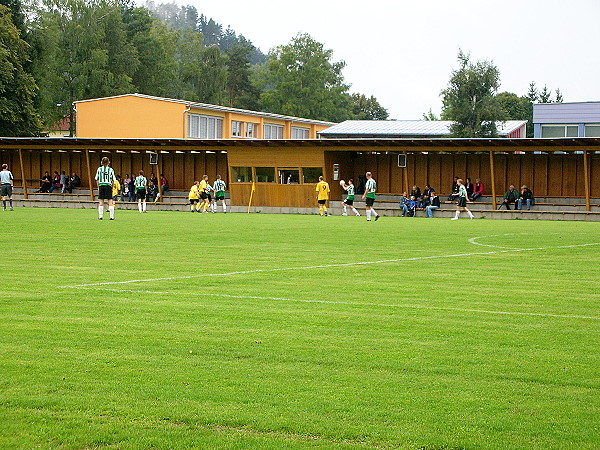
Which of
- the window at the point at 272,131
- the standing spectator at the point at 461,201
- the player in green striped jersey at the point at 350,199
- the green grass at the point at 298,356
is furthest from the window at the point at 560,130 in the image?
the green grass at the point at 298,356

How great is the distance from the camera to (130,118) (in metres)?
63.4

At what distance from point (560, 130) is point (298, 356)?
58.3m

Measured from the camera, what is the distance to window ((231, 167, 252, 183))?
45.6 meters

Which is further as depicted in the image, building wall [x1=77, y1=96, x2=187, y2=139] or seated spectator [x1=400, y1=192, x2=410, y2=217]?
building wall [x1=77, y1=96, x2=187, y2=139]

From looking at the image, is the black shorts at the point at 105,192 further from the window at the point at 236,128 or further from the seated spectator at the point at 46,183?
the window at the point at 236,128

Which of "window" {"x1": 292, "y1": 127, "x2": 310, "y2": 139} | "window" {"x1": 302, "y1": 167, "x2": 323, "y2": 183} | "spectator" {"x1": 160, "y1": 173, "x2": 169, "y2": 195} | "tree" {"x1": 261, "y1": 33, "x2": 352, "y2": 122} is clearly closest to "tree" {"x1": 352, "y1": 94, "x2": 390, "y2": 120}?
"tree" {"x1": 261, "y1": 33, "x2": 352, "y2": 122}

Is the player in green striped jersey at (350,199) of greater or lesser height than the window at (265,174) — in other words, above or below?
below

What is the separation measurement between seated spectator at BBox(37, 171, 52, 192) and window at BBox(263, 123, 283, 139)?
2346cm

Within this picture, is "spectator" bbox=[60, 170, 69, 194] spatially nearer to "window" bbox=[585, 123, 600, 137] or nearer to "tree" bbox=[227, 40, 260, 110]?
"window" bbox=[585, 123, 600, 137]

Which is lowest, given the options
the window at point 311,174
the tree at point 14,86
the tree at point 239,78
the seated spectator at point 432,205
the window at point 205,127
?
the seated spectator at point 432,205

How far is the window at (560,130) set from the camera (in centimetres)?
6128

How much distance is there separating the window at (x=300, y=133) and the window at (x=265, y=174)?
29738mm

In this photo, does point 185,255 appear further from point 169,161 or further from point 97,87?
point 97,87

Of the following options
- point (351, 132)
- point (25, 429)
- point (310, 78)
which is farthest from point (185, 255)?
point (310, 78)
